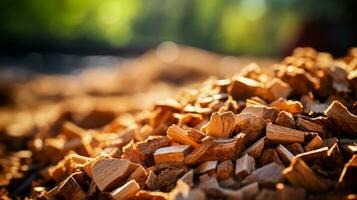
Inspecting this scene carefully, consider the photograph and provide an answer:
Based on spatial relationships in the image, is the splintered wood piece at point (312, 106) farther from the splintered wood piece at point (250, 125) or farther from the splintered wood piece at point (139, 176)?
the splintered wood piece at point (139, 176)

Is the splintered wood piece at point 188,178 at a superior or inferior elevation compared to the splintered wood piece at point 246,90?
inferior

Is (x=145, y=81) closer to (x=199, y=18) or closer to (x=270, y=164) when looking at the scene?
(x=270, y=164)

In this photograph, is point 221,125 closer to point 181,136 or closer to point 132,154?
point 181,136

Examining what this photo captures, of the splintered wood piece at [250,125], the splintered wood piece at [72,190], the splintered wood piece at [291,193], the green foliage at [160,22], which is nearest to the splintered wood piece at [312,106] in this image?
the splintered wood piece at [250,125]

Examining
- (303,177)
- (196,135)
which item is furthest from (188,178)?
(303,177)

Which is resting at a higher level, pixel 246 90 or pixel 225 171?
pixel 246 90

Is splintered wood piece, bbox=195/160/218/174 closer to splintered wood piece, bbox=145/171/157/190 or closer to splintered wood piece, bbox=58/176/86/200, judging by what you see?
splintered wood piece, bbox=145/171/157/190

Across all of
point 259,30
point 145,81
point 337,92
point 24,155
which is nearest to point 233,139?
point 337,92
